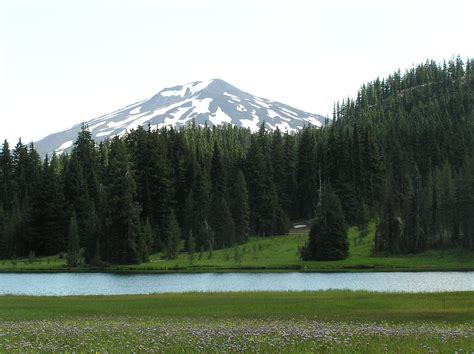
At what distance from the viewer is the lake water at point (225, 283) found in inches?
2378

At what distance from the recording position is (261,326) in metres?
24.0

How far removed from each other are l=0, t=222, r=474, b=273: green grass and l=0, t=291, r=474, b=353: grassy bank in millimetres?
48155

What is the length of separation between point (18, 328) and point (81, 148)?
453 feet

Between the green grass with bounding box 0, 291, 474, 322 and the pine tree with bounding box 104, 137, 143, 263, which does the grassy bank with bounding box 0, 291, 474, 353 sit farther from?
the pine tree with bounding box 104, 137, 143, 263

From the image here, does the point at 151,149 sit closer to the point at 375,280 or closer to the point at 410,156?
the point at 410,156

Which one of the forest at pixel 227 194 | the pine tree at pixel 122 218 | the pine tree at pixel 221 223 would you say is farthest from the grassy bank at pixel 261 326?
the pine tree at pixel 221 223

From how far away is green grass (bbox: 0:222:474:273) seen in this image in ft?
296

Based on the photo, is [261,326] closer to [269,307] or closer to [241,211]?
[269,307]

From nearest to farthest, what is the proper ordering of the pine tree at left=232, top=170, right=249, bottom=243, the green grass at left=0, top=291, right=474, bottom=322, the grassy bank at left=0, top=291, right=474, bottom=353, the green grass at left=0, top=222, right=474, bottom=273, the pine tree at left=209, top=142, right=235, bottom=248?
the grassy bank at left=0, top=291, right=474, bottom=353 < the green grass at left=0, top=291, right=474, bottom=322 < the green grass at left=0, top=222, right=474, bottom=273 < the pine tree at left=209, top=142, right=235, bottom=248 < the pine tree at left=232, top=170, right=249, bottom=243

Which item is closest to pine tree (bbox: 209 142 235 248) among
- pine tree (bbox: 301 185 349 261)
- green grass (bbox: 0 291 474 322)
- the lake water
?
pine tree (bbox: 301 185 349 261)

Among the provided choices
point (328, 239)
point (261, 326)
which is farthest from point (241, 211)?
point (261, 326)

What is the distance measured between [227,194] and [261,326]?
11560 centimetres

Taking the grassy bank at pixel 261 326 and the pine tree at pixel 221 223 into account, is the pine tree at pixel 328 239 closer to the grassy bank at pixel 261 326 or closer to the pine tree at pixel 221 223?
the pine tree at pixel 221 223

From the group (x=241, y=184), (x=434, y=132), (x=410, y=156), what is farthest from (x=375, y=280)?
(x=434, y=132)
